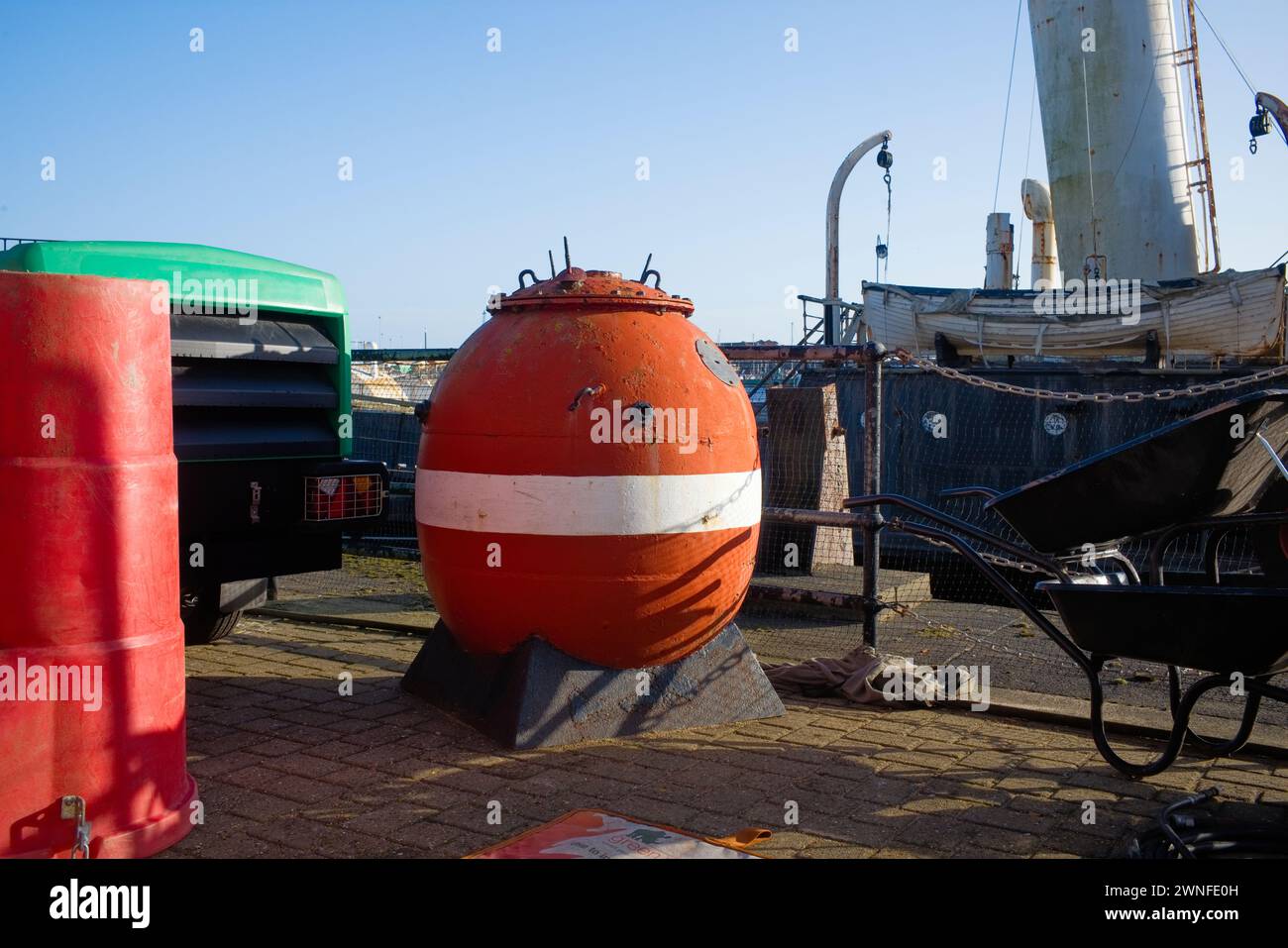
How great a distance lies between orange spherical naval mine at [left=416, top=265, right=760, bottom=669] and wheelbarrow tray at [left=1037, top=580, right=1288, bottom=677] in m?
1.69

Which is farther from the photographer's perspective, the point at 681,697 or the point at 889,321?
the point at 889,321

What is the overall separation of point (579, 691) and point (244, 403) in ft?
6.79

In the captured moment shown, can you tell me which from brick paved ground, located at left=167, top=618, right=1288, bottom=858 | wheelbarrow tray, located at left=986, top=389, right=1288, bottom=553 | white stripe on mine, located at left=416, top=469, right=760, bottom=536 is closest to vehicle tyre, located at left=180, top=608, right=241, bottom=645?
brick paved ground, located at left=167, top=618, right=1288, bottom=858

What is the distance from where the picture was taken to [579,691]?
16.4ft

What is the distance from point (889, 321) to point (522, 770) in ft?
45.3

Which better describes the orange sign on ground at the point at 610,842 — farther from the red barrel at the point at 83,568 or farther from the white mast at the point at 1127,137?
the white mast at the point at 1127,137

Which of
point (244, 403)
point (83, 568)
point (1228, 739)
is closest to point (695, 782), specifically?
point (83, 568)

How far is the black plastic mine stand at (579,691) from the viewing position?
4.90 metres

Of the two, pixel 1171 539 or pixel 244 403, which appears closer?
pixel 1171 539

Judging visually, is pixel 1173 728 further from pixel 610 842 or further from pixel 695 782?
pixel 610 842

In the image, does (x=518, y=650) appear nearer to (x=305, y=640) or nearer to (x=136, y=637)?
(x=136, y=637)

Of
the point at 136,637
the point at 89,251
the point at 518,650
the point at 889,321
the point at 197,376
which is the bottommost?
the point at 518,650

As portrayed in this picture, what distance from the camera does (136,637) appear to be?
3.62m
